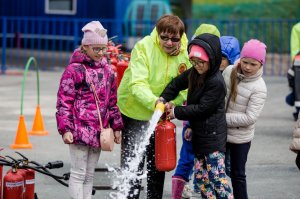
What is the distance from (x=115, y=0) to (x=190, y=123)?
18.3 m

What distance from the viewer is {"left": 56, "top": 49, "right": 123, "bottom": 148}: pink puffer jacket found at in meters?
7.14

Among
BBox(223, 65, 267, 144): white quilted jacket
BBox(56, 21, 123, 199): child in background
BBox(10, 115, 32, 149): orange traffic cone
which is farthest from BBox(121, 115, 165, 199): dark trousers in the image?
BBox(10, 115, 32, 149): orange traffic cone

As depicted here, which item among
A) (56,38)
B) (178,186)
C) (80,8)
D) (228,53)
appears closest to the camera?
(178,186)

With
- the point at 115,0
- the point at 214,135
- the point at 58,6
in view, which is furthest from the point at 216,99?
the point at 58,6

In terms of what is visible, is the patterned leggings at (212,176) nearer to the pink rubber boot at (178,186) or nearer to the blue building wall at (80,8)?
the pink rubber boot at (178,186)

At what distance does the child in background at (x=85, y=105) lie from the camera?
7148mm

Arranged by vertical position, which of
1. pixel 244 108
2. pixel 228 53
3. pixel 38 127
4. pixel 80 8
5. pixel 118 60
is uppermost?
pixel 228 53

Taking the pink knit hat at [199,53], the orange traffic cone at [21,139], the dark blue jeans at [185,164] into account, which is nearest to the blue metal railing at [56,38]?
the orange traffic cone at [21,139]

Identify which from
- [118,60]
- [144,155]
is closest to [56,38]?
[118,60]

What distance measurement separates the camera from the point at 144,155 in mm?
7836

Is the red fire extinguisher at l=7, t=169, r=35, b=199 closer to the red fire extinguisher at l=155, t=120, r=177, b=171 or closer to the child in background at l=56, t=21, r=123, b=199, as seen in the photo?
the child in background at l=56, t=21, r=123, b=199

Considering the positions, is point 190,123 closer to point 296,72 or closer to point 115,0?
point 296,72

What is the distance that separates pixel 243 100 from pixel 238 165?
0.54 m

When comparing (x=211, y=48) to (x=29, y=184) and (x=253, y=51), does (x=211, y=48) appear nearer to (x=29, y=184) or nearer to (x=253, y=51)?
(x=253, y=51)
